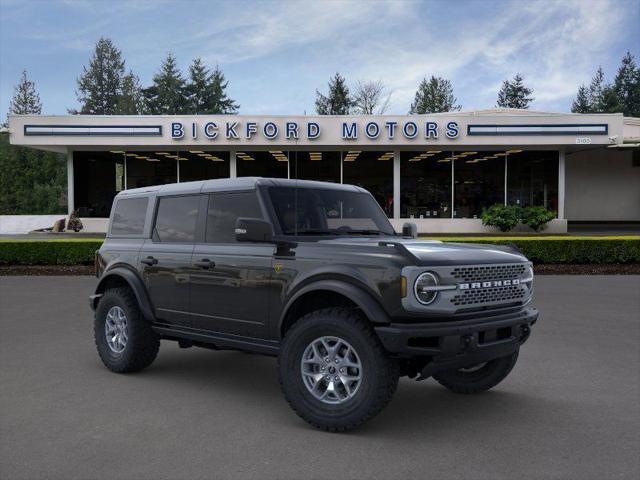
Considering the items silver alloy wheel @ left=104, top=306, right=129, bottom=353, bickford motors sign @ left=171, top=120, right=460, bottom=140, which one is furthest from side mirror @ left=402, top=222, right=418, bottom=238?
bickford motors sign @ left=171, top=120, right=460, bottom=140

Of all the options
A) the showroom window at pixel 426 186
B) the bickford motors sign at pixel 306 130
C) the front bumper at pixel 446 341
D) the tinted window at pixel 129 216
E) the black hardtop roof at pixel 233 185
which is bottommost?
the front bumper at pixel 446 341

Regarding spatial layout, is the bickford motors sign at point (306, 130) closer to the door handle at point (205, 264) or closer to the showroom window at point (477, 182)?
the showroom window at point (477, 182)

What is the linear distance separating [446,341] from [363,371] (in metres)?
0.63

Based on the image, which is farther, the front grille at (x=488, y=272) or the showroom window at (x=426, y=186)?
the showroom window at (x=426, y=186)

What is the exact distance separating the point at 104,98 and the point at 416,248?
87.7 m

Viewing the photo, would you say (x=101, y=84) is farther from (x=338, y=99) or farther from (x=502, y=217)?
(x=502, y=217)

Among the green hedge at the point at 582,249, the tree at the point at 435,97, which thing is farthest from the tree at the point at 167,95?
the green hedge at the point at 582,249

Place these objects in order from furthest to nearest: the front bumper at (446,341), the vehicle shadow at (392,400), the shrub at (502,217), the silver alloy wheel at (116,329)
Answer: the shrub at (502,217) < the silver alloy wheel at (116,329) < the vehicle shadow at (392,400) < the front bumper at (446,341)

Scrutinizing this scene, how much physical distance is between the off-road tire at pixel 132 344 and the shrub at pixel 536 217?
22.9m

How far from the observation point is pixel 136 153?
28828 mm

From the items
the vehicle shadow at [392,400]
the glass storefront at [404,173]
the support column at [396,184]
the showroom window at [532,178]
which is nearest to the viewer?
the vehicle shadow at [392,400]

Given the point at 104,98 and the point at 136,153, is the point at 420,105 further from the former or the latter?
the point at 136,153

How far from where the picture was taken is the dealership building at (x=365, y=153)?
26.6 meters

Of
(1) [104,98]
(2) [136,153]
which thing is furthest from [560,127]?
(1) [104,98]
